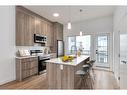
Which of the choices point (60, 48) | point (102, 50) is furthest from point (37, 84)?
point (102, 50)

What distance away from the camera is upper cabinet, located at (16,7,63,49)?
12.9 feet

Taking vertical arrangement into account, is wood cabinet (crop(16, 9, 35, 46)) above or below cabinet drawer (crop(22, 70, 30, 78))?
above

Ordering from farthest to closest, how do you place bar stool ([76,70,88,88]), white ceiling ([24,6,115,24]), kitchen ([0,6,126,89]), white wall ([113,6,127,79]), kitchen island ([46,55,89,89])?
white ceiling ([24,6,115,24]) < bar stool ([76,70,88,88]) < kitchen ([0,6,126,89]) < kitchen island ([46,55,89,89]) < white wall ([113,6,127,79])

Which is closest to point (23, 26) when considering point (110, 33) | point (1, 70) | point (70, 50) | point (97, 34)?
point (1, 70)

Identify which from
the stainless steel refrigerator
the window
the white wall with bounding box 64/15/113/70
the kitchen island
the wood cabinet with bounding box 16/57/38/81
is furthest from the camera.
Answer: the stainless steel refrigerator

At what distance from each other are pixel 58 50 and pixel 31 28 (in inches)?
89.7

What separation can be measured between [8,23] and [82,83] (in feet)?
11.1

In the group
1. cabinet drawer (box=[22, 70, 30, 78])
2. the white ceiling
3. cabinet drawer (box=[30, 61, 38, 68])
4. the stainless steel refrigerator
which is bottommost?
cabinet drawer (box=[22, 70, 30, 78])

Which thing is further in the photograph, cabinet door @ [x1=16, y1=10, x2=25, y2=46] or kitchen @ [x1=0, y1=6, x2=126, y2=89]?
cabinet door @ [x1=16, y1=10, x2=25, y2=46]

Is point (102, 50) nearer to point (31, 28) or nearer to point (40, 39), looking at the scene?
point (40, 39)

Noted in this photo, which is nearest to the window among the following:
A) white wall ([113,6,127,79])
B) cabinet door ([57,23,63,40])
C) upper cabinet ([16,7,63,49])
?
cabinet door ([57,23,63,40])

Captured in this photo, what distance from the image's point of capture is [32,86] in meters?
3.26

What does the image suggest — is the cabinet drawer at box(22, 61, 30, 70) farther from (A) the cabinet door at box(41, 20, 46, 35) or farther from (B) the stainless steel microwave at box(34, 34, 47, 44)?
(A) the cabinet door at box(41, 20, 46, 35)
